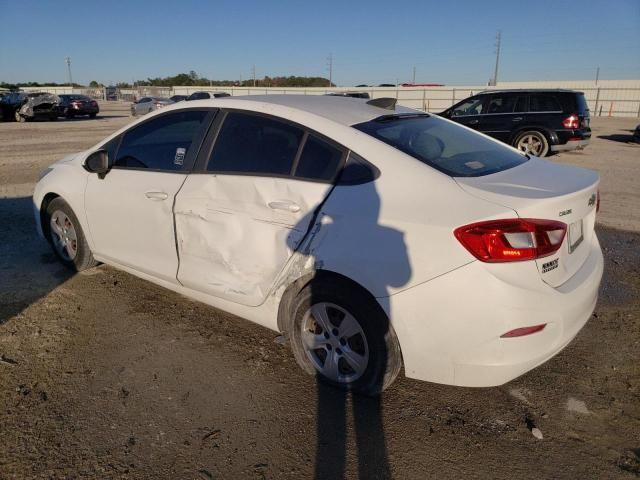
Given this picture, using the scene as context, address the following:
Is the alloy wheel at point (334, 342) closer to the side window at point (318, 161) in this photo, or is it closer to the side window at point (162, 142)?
the side window at point (318, 161)

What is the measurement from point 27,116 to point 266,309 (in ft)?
96.1

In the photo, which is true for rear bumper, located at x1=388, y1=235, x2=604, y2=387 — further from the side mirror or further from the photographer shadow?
the side mirror

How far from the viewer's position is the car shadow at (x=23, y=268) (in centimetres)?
409

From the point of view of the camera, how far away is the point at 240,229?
3027mm

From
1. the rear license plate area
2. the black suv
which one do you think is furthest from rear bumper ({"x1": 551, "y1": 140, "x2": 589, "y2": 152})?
the rear license plate area

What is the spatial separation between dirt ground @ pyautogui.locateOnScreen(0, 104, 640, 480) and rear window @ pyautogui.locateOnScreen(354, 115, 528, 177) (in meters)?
1.36

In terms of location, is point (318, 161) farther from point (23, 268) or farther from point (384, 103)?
point (23, 268)

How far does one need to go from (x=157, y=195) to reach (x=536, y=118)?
37.9 ft

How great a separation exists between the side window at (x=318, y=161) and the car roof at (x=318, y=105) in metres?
0.20

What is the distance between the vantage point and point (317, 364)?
296cm

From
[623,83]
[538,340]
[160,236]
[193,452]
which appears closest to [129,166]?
[160,236]

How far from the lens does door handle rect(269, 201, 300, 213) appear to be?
278 centimetres

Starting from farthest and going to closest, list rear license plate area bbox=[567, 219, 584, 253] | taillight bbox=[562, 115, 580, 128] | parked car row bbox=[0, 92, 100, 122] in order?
parked car row bbox=[0, 92, 100, 122] < taillight bbox=[562, 115, 580, 128] < rear license plate area bbox=[567, 219, 584, 253]

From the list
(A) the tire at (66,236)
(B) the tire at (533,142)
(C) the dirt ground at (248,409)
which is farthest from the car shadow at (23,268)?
(B) the tire at (533,142)
